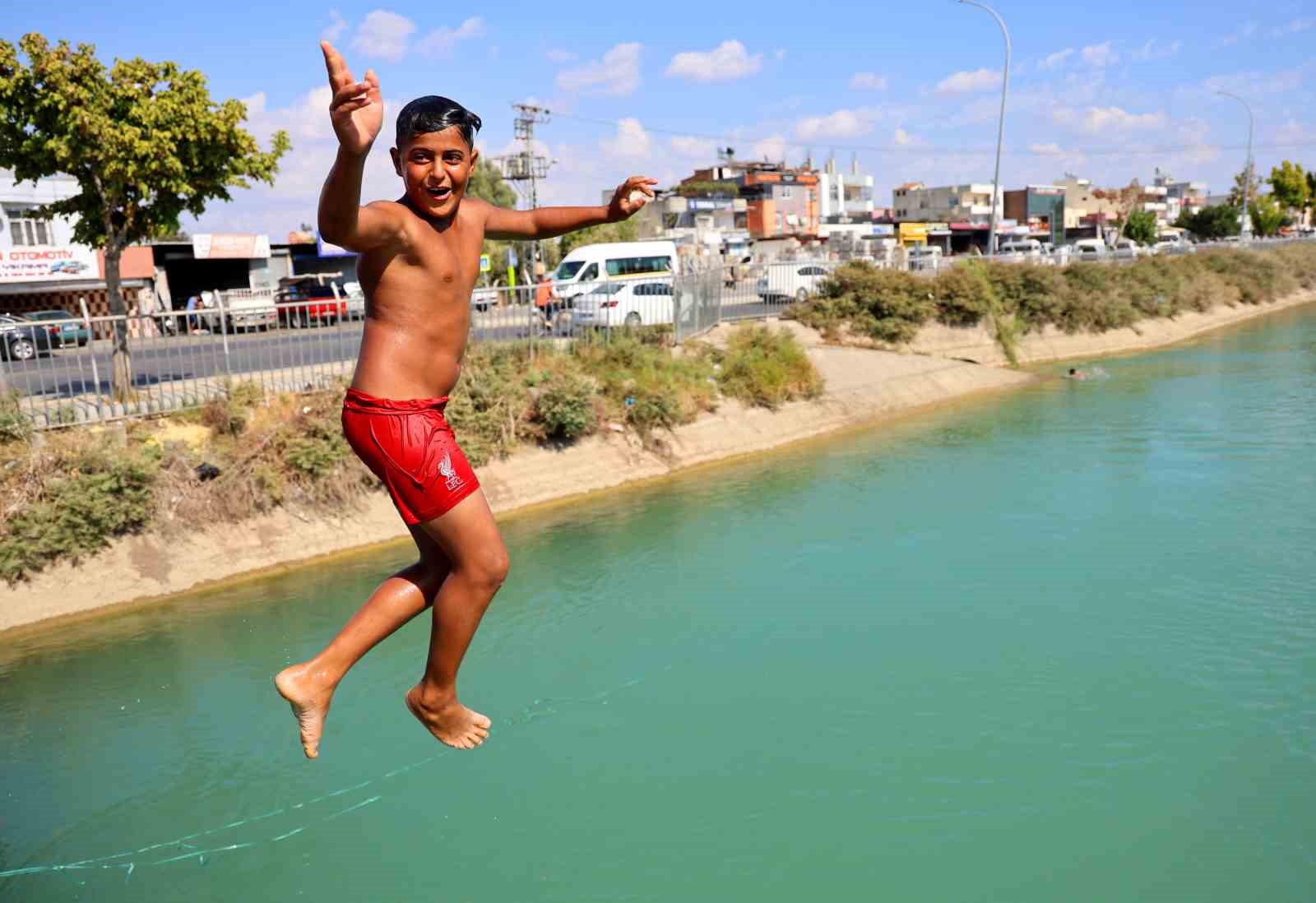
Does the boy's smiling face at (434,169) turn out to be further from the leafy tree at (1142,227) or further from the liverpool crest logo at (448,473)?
the leafy tree at (1142,227)

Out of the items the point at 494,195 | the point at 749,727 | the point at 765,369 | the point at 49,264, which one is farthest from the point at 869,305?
the point at 494,195

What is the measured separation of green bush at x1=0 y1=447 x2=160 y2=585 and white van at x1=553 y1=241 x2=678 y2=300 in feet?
47.4

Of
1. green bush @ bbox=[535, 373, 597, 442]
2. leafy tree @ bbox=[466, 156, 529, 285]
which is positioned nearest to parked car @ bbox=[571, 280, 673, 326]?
green bush @ bbox=[535, 373, 597, 442]

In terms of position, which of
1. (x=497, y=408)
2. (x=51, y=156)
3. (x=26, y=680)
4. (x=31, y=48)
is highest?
(x=31, y=48)

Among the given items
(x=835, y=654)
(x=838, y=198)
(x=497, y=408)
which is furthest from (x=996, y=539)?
(x=838, y=198)

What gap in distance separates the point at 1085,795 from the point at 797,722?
6.49 feet

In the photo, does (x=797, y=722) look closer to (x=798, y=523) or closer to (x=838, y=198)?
(x=798, y=523)

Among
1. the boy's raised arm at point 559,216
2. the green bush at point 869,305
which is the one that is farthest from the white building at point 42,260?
the boy's raised arm at point 559,216

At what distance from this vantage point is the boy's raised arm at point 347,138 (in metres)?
2.74

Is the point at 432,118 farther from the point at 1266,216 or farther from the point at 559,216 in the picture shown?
the point at 1266,216

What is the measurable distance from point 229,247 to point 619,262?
58.2ft

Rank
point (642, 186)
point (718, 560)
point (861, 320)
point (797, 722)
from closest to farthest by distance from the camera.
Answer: point (642, 186)
point (797, 722)
point (718, 560)
point (861, 320)

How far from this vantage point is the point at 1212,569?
10555 millimetres

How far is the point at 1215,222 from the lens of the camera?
7662 cm
